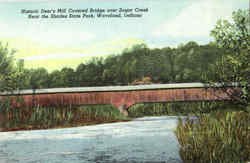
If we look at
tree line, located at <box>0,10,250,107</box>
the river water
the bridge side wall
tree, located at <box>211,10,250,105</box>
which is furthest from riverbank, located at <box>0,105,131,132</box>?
tree, located at <box>211,10,250,105</box>

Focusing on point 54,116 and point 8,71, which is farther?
point 54,116

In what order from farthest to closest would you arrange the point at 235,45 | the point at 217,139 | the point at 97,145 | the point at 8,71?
the point at 8,71, the point at 97,145, the point at 235,45, the point at 217,139

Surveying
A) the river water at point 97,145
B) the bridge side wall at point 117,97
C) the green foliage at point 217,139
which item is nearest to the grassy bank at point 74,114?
the bridge side wall at point 117,97

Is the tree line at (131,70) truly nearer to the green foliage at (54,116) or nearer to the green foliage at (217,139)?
the green foliage at (54,116)

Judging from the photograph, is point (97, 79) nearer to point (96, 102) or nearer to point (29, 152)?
point (96, 102)

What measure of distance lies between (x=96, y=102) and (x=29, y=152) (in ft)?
12.5

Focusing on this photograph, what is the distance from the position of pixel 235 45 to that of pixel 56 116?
20.3 feet

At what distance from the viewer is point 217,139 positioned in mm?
5520

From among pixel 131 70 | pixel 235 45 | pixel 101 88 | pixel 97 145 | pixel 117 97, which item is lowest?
pixel 97 145

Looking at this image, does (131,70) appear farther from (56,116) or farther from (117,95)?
(56,116)

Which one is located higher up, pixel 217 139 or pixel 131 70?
pixel 131 70

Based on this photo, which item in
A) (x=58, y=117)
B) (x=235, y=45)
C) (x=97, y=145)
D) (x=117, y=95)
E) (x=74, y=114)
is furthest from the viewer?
(x=117, y=95)

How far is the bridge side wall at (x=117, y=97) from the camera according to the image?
9023mm

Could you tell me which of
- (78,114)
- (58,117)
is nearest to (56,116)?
(58,117)
